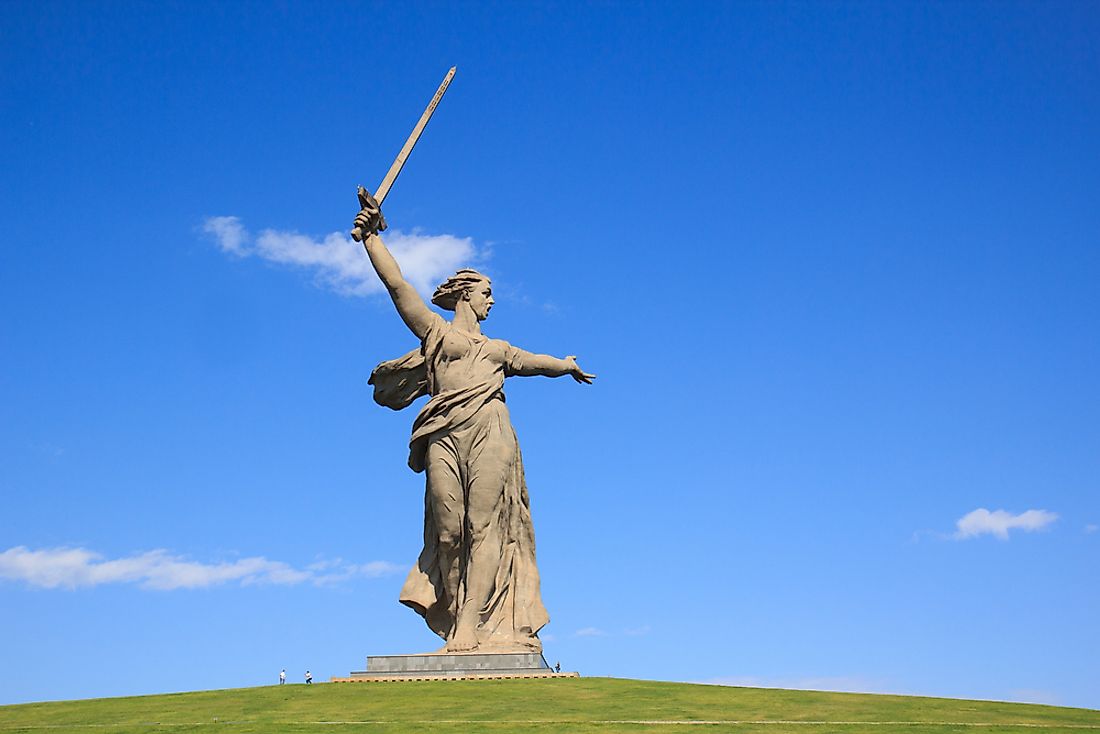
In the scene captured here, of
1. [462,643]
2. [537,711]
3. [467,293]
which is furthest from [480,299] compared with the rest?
[537,711]

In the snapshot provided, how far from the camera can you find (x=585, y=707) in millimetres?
15195

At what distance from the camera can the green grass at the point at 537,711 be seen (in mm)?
13922

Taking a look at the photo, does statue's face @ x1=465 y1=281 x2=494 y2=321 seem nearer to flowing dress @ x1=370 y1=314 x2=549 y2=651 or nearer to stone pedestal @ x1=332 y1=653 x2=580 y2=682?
Result: flowing dress @ x1=370 y1=314 x2=549 y2=651

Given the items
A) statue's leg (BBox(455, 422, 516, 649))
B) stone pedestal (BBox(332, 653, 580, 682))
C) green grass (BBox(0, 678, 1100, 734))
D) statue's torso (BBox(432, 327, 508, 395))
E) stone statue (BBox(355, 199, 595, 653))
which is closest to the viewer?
green grass (BBox(0, 678, 1100, 734))

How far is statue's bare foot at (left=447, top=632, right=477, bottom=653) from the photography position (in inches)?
776

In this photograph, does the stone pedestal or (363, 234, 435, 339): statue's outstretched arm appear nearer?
the stone pedestal

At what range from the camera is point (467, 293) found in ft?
70.7

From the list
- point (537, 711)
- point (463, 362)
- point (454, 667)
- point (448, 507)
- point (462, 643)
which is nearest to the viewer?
point (537, 711)

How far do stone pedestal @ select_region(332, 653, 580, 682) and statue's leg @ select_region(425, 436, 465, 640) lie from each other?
1.24 m

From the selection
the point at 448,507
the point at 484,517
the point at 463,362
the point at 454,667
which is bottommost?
the point at 454,667

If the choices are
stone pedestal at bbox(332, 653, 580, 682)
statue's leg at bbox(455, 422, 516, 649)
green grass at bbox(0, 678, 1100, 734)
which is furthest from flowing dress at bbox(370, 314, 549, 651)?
green grass at bbox(0, 678, 1100, 734)

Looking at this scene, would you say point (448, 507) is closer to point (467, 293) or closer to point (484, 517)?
point (484, 517)

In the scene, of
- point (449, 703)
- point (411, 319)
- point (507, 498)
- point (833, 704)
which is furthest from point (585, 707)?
point (411, 319)

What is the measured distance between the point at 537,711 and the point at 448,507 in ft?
19.3
